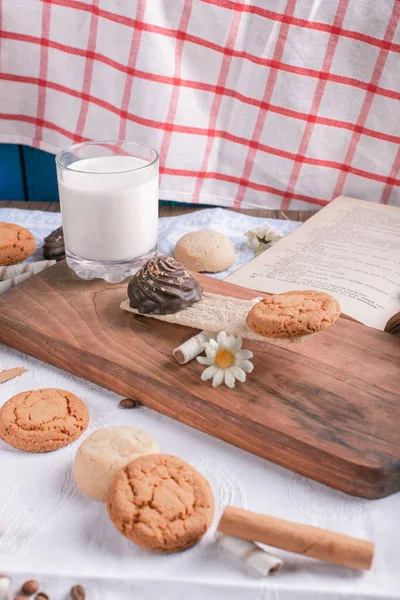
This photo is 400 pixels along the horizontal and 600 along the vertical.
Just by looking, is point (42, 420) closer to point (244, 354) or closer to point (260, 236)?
point (244, 354)

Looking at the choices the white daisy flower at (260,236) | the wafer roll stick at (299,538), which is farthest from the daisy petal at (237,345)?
the white daisy flower at (260,236)

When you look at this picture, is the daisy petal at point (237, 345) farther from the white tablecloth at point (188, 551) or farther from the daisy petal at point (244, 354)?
the white tablecloth at point (188, 551)

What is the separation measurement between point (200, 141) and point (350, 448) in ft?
3.51

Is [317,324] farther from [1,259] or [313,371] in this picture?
[1,259]

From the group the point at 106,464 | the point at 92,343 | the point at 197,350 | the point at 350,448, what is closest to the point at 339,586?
the point at 350,448

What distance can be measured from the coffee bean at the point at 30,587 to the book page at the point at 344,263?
27.5 inches

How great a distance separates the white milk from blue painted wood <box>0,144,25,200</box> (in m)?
0.63

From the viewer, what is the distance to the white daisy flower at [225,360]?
0.95m

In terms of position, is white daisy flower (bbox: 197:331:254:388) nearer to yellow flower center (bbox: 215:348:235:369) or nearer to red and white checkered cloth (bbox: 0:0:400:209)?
yellow flower center (bbox: 215:348:235:369)

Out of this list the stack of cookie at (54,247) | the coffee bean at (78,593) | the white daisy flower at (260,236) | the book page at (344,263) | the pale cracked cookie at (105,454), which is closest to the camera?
the coffee bean at (78,593)

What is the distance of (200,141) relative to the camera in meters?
1.71

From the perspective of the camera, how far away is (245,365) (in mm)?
956

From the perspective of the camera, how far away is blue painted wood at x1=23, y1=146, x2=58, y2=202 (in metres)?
1.78

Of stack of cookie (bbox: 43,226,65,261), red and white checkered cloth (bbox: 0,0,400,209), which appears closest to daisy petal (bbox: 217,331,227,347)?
stack of cookie (bbox: 43,226,65,261)
